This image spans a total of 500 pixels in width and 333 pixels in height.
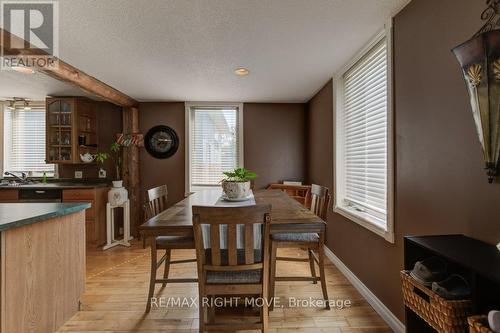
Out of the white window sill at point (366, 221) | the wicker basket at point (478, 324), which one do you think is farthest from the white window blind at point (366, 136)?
the wicker basket at point (478, 324)

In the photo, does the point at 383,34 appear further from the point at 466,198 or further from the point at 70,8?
the point at 70,8

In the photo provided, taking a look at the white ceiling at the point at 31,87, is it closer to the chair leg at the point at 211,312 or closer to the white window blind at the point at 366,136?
the chair leg at the point at 211,312

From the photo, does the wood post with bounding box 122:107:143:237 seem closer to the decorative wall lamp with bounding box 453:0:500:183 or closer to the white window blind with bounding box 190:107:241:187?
the white window blind with bounding box 190:107:241:187

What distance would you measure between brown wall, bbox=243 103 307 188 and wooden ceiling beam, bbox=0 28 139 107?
192 centimetres

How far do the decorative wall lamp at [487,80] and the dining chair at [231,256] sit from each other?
40.0 inches

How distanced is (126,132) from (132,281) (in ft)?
7.91

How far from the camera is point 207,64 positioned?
2.69 meters

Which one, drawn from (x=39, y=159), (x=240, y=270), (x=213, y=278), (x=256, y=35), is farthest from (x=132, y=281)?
(x=39, y=159)

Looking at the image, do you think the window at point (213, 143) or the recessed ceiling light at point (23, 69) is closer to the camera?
the recessed ceiling light at point (23, 69)

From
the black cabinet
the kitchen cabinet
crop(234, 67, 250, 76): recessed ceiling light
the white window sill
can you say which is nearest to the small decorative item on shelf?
the kitchen cabinet

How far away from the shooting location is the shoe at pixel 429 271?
1119mm

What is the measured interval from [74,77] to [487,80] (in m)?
3.36

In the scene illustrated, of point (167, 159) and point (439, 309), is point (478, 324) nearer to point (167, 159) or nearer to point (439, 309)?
point (439, 309)

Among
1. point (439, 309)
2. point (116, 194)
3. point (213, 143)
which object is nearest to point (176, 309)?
point (439, 309)
